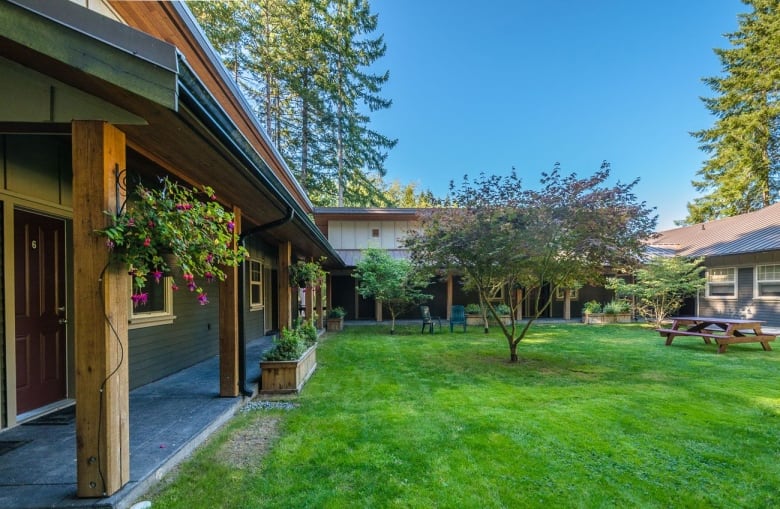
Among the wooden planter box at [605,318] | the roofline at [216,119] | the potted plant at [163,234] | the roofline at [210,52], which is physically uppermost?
the roofline at [210,52]

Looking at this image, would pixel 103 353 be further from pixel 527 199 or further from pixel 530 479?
pixel 527 199

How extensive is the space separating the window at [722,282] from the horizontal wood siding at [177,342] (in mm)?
17159

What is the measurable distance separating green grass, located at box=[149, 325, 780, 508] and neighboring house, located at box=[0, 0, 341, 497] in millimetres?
965

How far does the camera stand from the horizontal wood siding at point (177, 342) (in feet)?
14.3

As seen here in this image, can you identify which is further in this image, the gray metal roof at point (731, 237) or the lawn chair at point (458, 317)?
the gray metal roof at point (731, 237)

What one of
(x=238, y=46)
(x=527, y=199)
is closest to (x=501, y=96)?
(x=238, y=46)

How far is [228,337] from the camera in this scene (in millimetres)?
4082

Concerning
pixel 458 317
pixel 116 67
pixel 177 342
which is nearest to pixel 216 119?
pixel 116 67

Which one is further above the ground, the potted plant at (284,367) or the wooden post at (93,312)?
the wooden post at (93,312)

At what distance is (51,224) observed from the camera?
3.54 meters

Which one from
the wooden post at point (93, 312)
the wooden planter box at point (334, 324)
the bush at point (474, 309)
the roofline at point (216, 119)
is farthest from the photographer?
the bush at point (474, 309)

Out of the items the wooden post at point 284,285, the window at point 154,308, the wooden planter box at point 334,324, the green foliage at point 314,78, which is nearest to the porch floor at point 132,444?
the window at point 154,308

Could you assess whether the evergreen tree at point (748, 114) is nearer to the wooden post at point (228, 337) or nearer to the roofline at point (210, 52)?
the roofline at point (210, 52)

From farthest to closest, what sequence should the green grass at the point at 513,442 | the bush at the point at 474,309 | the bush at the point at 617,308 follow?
the bush at the point at 617,308 < the bush at the point at 474,309 < the green grass at the point at 513,442
